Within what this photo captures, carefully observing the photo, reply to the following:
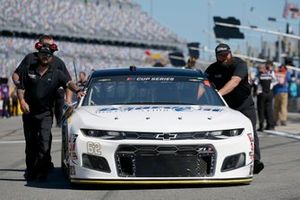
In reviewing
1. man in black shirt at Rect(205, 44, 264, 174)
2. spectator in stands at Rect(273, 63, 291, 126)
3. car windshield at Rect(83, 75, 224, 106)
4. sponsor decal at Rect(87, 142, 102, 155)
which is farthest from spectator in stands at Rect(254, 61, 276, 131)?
sponsor decal at Rect(87, 142, 102, 155)

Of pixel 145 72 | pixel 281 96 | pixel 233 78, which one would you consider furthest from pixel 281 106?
pixel 145 72

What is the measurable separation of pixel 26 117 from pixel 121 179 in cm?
195

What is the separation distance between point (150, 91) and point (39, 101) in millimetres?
1226

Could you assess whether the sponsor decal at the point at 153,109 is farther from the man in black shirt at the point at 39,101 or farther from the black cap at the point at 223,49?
the black cap at the point at 223,49

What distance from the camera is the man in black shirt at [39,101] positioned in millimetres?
8484

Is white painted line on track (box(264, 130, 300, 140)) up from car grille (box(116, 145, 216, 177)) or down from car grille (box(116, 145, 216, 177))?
down

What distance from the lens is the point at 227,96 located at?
364 inches

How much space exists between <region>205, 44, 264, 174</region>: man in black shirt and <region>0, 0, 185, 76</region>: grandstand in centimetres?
4578

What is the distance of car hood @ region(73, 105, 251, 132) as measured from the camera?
713 cm

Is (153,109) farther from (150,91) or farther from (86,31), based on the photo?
(86,31)

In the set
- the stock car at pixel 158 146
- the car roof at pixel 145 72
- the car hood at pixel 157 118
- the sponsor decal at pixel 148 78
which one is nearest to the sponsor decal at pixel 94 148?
the stock car at pixel 158 146

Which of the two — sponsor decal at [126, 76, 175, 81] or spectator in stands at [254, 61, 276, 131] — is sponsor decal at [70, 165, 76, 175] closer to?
sponsor decal at [126, 76, 175, 81]

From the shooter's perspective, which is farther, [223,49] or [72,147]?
[223,49]

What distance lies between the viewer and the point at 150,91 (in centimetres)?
841
